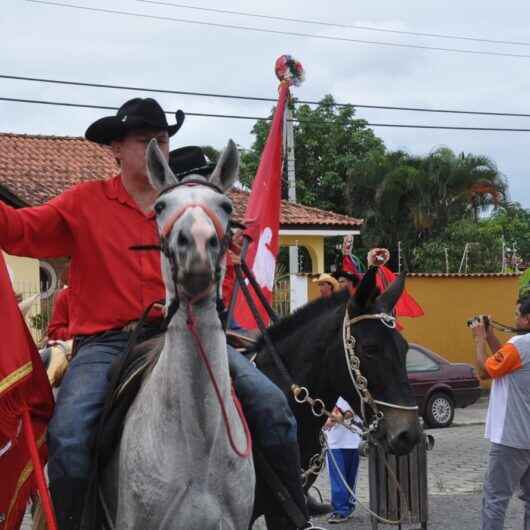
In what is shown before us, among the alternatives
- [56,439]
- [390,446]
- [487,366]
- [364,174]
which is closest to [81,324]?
[56,439]

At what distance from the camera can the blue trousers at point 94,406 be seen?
4512 millimetres

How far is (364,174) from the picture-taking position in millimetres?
36062

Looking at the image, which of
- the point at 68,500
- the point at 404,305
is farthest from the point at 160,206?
the point at 404,305

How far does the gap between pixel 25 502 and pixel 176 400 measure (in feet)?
4.89

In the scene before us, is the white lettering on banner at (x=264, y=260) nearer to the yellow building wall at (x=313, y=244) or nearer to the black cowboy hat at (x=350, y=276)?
the black cowboy hat at (x=350, y=276)

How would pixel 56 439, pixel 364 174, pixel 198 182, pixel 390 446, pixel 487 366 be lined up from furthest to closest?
pixel 364 174
pixel 487 366
pixel 390 446
pixel 56 439
pixel 198 182

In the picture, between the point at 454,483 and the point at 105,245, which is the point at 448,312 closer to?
the point at 454,483

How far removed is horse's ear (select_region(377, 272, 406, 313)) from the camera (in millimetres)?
6645

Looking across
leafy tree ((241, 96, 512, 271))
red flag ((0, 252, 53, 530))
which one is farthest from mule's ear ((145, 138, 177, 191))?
leafy tree ((241, 96, 512, 271))

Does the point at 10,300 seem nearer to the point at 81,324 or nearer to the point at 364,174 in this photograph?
the point at 81,324

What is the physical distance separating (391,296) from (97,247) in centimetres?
246

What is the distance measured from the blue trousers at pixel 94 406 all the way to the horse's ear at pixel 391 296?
1767 mm

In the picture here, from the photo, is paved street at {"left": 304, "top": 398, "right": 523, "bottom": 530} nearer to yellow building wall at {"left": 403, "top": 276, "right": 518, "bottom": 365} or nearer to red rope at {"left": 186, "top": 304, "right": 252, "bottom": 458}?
yellow building wall at {"left": 403, "top": 276, "right": 518, "bottom": 365}

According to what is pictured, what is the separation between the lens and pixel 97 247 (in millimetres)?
5035
